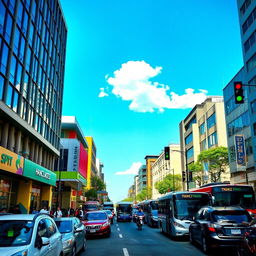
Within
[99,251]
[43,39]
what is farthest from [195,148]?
[99,251]

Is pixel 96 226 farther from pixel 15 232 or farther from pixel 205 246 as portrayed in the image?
pixel 15 232

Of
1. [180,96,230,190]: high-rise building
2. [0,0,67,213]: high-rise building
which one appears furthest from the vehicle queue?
[180,96,230,190]: high-rise building

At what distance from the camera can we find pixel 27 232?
6164mm

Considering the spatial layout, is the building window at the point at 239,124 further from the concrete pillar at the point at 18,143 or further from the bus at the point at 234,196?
the concrete pillar at the point at 18,143

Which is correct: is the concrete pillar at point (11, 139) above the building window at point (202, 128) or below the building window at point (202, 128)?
below

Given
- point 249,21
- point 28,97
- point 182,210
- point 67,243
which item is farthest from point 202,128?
point 67,243

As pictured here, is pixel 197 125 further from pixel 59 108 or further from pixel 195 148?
pixel 59 108

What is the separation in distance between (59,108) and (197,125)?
113ft

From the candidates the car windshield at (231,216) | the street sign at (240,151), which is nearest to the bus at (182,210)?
the car windshield at (231,216)

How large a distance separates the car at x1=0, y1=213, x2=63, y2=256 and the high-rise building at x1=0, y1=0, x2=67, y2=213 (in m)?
15.1

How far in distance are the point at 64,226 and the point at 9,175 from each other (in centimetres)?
1771

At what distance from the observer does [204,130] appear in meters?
61.9

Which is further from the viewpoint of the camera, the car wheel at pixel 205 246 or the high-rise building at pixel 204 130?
the high-rise building at pixel 204 130

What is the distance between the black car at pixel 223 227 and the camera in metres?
10.6
